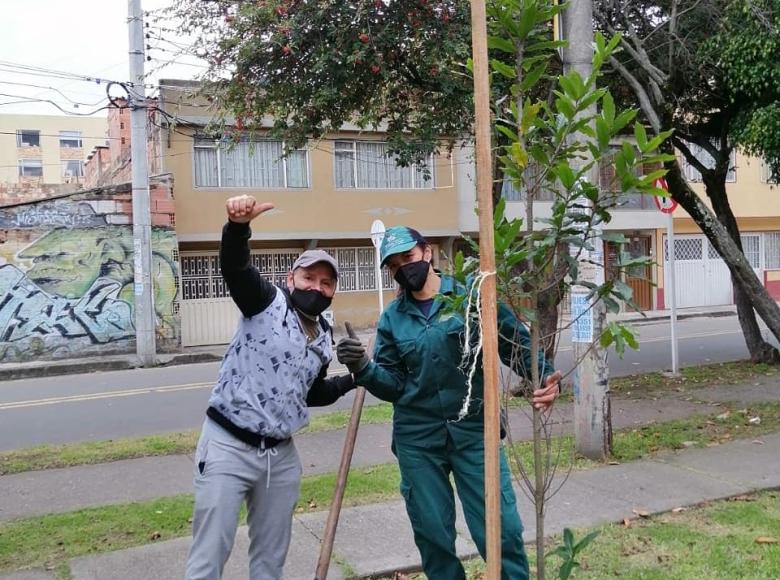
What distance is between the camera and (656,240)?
24.0m

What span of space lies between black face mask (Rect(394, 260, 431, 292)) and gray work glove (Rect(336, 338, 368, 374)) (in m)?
0.36

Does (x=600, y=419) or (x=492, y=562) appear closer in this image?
(x=492, y=562)

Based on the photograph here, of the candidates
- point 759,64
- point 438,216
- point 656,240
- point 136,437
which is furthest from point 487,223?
point 656,240

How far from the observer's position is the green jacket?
3172 mm

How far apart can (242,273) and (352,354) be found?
1.89 feet

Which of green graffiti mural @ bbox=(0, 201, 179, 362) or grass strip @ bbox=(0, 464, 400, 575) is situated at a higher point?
green graffiti mural @ bbox=(0, 201, 179, 362)

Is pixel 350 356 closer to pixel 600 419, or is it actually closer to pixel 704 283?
pixel 600 419

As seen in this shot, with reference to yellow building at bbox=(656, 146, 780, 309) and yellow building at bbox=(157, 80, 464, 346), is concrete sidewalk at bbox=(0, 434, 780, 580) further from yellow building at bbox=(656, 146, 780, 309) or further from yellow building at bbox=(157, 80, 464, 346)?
yellow building at bbox=(656, 146, 780, 309)

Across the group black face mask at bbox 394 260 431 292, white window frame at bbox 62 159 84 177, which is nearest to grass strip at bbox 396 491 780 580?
black face mask at bbox 394 260 431 292

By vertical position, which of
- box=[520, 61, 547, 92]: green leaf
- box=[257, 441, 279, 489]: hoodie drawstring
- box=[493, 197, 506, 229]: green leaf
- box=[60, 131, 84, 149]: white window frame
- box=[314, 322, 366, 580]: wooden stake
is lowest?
box=[314, 322, 366, 580]: wooden stake

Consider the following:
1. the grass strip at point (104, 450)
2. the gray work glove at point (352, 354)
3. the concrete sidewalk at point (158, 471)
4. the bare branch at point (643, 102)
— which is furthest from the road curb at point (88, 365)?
the gray work glove at point (352, 354)

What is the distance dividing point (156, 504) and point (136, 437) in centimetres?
276

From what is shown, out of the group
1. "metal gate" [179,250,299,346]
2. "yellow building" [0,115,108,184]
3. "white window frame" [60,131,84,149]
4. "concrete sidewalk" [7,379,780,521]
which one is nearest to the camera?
"concrete sidewalk" [7,379,780,521]

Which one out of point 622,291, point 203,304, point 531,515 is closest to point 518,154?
point 622,291
